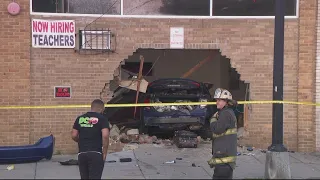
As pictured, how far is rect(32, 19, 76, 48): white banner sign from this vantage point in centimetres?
1029

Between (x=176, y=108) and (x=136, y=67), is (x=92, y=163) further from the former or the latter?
(x=136, y=67)

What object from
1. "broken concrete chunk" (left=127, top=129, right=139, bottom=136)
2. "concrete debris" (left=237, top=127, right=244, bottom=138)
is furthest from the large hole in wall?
"broken concrete chunk" (left=127, top=129, right=139, bottom=136)

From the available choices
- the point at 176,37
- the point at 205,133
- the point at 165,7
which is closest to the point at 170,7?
the point at 165,7

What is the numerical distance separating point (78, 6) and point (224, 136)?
5423 millimetres

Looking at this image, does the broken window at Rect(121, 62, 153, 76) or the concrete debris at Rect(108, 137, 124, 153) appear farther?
the broken window at Rect(121, 62, 153, 76)

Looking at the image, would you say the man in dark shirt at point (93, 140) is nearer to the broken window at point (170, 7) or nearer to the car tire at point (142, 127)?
the broken window at point (170, 7)

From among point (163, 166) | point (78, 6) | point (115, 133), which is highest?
point (78, 6)

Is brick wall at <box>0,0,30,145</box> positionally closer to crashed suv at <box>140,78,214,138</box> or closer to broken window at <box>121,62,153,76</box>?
crashed suv at <box>140,78,214,138</box>

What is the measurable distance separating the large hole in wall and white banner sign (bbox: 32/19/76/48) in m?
1.53

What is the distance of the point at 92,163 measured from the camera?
6.46 metres

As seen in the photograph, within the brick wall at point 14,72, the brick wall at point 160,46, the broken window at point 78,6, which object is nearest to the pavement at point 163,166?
the brick wall at point 160,46

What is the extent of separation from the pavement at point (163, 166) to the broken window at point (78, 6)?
3203 mm

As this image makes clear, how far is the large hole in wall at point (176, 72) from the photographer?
Answer: 1220 cm

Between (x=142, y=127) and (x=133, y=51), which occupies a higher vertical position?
(x=133, y=51)
